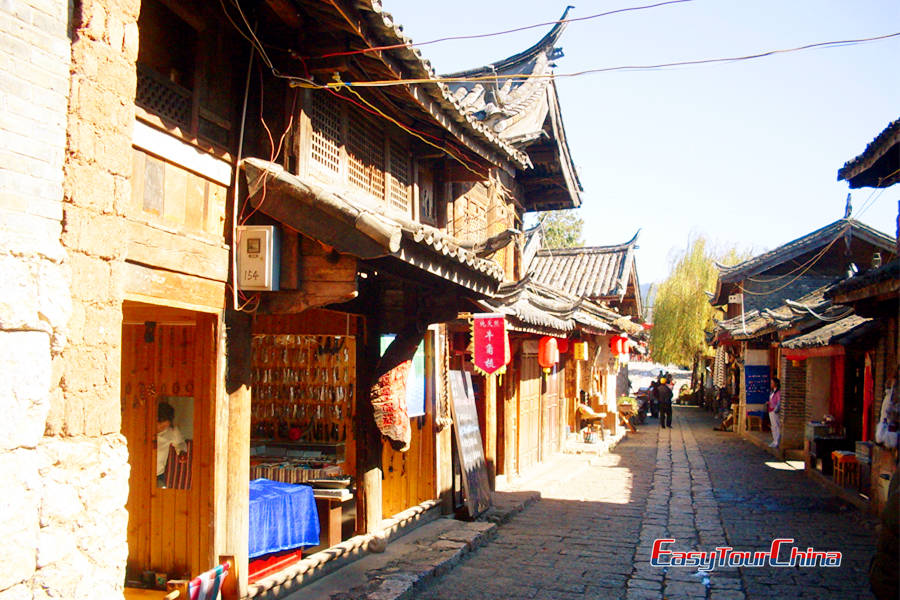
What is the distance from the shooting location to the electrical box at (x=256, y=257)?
609cm

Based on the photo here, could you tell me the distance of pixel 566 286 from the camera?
29.7m

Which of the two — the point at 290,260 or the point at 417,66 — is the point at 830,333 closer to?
the point at 417,66

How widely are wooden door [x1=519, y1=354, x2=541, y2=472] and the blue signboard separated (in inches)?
391

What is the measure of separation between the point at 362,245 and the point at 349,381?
3.88m

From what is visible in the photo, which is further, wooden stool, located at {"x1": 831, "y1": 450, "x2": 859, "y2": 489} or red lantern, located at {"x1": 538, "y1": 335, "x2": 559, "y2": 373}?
red lantern, located at {"x1": 538, "y1": 335, "x2": 559, "y2": 373}

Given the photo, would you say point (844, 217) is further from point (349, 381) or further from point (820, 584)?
point (349, 381)

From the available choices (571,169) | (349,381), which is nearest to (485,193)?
(571,169)

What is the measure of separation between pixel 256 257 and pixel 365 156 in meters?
2.98

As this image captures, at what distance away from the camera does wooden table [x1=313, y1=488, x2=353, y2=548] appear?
845 cm

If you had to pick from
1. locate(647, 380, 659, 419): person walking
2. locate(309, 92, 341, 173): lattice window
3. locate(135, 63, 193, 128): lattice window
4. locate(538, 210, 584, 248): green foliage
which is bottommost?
locate(647, 380, 659, 419): person walking

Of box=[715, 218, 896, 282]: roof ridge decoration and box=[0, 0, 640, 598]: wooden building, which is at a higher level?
box=[715, 218, 896, 282]: roof ridge decoration

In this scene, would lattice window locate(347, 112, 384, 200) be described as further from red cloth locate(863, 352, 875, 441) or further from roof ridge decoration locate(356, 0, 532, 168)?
red cloth locate(863, 352, 875, 441)

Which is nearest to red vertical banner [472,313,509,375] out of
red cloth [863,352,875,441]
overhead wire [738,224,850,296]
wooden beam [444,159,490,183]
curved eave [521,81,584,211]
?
wooden beam [444,159,490,183]

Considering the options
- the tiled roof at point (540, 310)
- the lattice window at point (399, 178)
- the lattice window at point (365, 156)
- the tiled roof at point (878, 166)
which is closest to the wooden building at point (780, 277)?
the tiled roof at point (540, 310)
